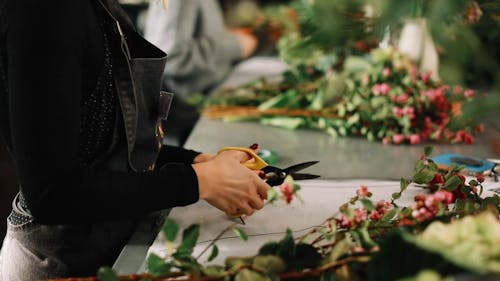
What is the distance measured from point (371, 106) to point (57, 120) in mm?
1170

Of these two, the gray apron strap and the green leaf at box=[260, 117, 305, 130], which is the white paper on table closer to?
the gray apron strap

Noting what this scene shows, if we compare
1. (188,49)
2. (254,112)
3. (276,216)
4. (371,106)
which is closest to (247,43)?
(188,49)

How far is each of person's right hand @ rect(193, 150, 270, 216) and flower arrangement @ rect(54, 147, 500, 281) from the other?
0.43 ft

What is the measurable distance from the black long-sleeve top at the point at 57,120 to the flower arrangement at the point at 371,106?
38.7 inches

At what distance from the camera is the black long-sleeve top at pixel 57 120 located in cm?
89

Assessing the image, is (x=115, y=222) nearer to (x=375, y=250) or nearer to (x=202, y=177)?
(x=202, y=177)

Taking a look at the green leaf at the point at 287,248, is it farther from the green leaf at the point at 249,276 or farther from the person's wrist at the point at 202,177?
the person's wrist at the point at 202,177

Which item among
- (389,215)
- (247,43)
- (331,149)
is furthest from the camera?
(247,43)

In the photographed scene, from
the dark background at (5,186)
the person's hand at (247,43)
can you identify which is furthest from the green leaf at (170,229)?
the person's hand at (247,43)

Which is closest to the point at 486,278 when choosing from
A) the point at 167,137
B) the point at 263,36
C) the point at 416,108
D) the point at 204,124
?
the point at 416,108

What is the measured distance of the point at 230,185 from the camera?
3.53ft

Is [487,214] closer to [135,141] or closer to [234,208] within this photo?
[234,208]

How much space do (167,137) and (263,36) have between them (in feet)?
3.58

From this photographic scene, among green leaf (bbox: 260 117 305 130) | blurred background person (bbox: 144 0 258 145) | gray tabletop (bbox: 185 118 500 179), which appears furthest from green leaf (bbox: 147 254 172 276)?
blurred background person (bbox: 144 0 258 145)
